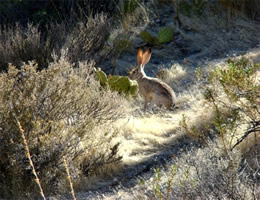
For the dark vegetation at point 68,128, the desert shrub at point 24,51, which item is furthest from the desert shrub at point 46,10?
the dark vegetation at point 68,128

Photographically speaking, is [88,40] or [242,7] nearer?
[88,40]

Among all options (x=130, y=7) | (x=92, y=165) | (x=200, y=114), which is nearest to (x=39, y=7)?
(x=130, y=7)

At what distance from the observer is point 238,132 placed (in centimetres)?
511

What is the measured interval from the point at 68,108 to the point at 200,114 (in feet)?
6.39

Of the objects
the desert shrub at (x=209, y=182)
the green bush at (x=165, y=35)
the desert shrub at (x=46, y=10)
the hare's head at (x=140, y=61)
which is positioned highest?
the desert shrub at (x=46, y=10)

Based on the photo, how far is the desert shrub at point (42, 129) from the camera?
451 cm

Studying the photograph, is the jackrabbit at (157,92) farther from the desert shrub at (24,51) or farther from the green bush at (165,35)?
the green bush at (165,35)

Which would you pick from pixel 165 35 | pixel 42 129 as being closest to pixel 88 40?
pixel 165 35

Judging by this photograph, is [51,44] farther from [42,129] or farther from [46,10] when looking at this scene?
[42,129]

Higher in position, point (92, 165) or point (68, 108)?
point (68, 108)

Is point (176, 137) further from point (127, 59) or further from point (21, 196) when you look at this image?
point (127, 59)

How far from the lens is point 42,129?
456 centimetres

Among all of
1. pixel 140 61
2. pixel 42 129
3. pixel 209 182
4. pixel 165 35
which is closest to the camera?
pixel 209 182

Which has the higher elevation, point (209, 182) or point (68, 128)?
point (68, 128)
